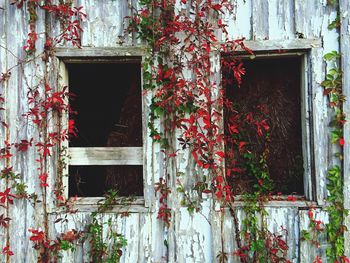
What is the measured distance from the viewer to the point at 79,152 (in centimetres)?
374

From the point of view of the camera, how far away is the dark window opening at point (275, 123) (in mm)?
3791

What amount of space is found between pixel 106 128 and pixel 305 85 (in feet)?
7.50

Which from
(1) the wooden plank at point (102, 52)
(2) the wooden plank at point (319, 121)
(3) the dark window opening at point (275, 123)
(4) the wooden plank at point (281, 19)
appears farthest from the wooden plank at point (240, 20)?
(1) the wooden plank at point (102, 52)

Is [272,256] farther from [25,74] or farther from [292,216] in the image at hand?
[25,74]

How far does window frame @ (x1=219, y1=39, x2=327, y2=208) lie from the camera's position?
350 centimetres

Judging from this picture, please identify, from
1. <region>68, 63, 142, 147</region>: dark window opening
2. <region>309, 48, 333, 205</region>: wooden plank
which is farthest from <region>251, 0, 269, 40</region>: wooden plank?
<region>68, 63, 142, 147</region>: dark window opening

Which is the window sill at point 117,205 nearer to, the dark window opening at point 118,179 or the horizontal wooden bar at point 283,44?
the dark window opening at point 118,179

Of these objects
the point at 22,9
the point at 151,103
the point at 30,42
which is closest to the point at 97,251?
the point at 151,103

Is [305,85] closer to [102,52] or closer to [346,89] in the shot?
[346,89]

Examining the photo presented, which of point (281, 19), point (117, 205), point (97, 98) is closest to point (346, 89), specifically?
point (281, 19)

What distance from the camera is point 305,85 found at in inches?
141

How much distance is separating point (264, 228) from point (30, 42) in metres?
2.70

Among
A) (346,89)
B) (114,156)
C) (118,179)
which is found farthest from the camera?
(118,179)

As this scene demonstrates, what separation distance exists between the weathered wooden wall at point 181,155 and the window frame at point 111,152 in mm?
38
